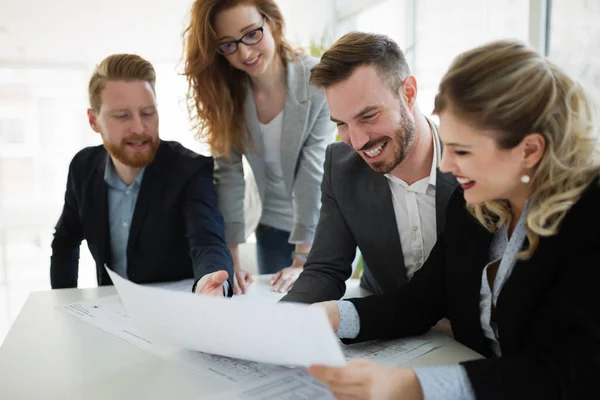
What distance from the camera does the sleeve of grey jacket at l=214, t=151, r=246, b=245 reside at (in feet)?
6.59

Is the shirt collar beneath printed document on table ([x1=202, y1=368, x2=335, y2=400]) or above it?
above

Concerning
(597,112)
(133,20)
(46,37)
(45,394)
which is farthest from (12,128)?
(597,112)

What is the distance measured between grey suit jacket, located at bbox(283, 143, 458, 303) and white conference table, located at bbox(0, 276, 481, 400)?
0.95 feet

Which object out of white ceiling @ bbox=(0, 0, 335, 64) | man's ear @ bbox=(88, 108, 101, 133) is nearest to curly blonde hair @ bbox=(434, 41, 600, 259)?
man's ear @ bbox=(88, 108, 101, 133)

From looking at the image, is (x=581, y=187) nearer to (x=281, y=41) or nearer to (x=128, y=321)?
(x=128, y=321)

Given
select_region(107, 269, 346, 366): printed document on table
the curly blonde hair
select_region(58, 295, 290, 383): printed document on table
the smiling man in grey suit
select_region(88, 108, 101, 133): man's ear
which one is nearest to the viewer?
select_region(107, 269, 346, 366): printed document on table

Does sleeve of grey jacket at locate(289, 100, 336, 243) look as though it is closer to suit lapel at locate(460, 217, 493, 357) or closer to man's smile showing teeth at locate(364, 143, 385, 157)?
man's smile showing teeth at locate(364, 143, 385, 157)

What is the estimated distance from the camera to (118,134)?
187cm

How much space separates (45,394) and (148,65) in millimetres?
1235

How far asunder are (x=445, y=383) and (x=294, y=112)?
1.33 meters

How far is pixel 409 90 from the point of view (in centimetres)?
147

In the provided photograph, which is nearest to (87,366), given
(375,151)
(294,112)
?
(375,151)

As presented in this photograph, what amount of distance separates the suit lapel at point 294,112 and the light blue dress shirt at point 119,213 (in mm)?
503

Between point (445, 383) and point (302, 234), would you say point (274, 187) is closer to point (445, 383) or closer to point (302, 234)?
point (302, 234)
